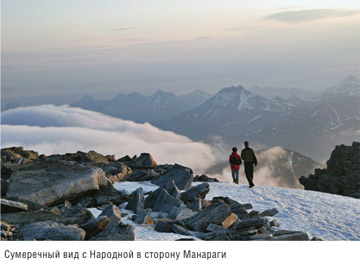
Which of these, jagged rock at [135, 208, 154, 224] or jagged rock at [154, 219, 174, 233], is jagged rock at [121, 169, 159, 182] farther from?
jagged rock at [154, 219, 174, 233]

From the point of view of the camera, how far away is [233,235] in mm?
15711

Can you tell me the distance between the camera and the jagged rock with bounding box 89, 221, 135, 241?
13.4m

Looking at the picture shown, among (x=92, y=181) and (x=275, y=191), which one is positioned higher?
(x=92, y=181)

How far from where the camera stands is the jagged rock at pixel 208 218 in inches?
661

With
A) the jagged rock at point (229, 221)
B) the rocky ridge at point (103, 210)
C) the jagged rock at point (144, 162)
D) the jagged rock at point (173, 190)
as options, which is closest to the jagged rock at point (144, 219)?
the rocky ridge at point (103, 210)

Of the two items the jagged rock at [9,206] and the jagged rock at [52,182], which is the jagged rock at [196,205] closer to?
the jagged rock at [52,182]

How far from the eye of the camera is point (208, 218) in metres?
17.1

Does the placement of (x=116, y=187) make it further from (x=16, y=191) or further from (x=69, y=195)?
(x=16, y=191)

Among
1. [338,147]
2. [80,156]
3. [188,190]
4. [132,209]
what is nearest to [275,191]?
[188,190]

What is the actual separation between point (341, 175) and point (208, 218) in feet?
196

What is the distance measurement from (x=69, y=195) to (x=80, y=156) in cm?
1625

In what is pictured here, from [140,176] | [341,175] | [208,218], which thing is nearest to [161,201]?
[208,218]

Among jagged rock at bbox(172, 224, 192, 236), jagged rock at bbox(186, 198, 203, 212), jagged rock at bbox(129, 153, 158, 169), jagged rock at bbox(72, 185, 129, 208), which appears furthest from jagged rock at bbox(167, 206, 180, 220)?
jagged rock at bbox(129, 153, 158, 169)

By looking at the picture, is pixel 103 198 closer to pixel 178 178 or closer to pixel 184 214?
pixel 184 214
